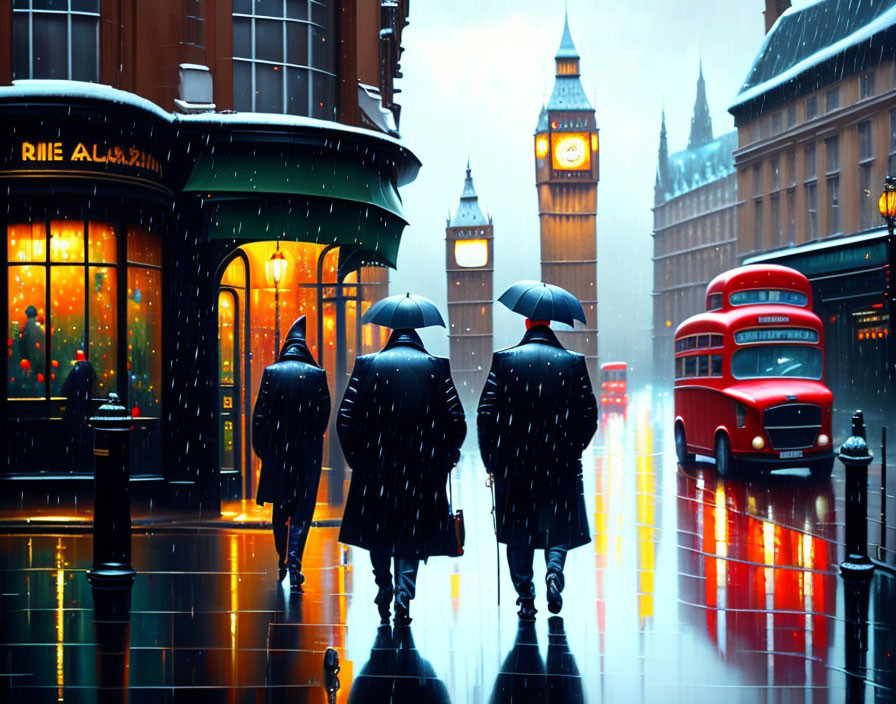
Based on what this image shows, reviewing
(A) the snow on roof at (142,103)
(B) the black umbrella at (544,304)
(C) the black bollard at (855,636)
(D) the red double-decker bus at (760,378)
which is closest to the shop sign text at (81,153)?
(A) the snow on roof at (142,103)

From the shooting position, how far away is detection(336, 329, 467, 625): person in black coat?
300 inches

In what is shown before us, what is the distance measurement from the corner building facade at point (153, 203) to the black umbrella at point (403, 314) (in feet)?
20.8

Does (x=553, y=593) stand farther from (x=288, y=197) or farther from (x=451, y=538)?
(x=288, y=197)

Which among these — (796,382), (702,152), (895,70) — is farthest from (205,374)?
(702,152)

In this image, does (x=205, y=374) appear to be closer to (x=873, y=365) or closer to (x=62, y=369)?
(x=62, y=369)

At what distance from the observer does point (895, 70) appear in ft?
113

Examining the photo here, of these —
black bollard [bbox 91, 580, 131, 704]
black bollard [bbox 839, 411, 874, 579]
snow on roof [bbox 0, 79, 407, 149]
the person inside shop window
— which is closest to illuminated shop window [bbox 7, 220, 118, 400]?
the person inside shop window

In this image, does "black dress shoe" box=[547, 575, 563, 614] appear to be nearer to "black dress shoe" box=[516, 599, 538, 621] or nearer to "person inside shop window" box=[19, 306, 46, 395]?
"black dress shoe" box=[516, 599, 538, 621]

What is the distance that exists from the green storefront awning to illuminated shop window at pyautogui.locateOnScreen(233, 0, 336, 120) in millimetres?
943

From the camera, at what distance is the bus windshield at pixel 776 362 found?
19.9 metres

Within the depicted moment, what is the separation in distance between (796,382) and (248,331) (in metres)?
9.49

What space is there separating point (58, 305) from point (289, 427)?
6.15 metres

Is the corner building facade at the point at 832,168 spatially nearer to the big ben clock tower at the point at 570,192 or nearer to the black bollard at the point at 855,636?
the black bollard at the point at 855,636

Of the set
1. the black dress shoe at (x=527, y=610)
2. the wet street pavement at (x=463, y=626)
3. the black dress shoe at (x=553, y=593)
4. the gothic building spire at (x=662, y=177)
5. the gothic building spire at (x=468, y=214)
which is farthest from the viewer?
the gothic building spire at (x=662, y=177)
